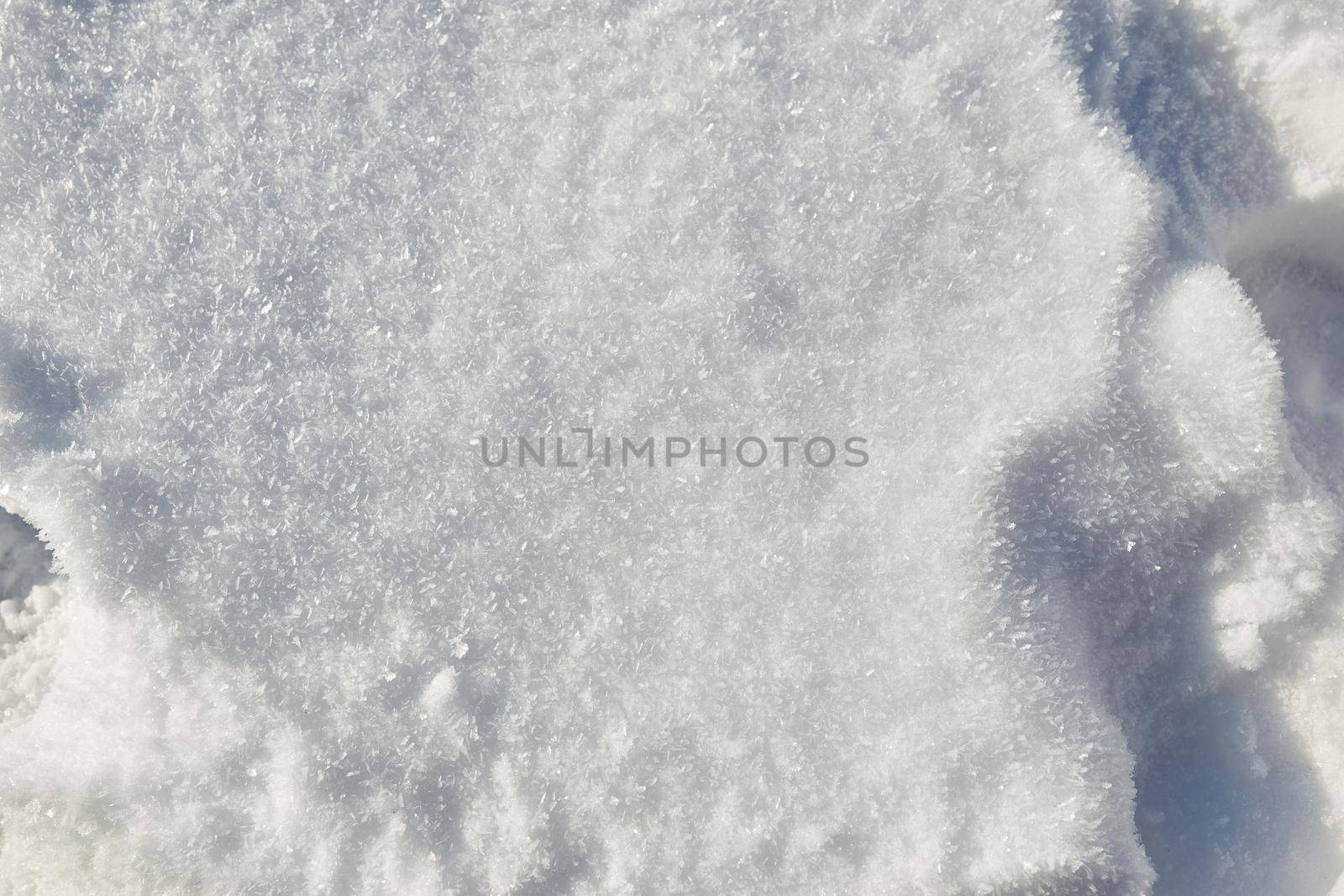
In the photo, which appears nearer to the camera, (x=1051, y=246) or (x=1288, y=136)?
(x=1051, y=246)

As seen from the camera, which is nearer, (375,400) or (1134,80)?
(375,400)

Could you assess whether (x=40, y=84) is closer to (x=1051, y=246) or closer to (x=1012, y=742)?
(x=1051, y=246)

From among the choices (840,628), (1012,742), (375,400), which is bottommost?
(1012,742)

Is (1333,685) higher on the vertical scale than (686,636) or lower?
lower

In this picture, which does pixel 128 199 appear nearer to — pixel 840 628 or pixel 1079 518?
pixel 840 628

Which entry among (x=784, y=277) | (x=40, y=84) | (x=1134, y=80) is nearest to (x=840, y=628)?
(x=784, y=277)

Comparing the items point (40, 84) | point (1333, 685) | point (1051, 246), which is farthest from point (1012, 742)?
point (40, 84)
